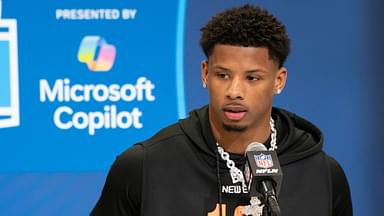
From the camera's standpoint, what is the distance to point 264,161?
4.37 feet

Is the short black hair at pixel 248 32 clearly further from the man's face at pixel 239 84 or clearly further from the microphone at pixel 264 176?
the microphone at pixel 264 176

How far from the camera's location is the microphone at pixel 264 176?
1.27 meters

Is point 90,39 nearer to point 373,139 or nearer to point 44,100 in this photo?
point 44,100

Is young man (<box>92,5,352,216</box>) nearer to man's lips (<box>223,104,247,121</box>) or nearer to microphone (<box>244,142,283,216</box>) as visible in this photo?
man's lips (<box>223,104,247,121</box>)

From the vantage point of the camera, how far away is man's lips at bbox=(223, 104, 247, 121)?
160 centimetres

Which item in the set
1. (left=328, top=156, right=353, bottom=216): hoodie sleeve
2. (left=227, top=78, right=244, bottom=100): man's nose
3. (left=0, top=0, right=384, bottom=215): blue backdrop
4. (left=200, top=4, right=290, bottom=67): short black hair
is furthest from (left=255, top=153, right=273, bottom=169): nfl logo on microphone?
(left=0, top=0, right=384, bottom=215): blue backdrop

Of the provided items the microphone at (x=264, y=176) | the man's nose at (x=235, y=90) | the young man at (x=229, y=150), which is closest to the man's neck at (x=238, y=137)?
the young man at (x=229, y=150)

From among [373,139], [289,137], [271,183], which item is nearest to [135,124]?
[373,139]

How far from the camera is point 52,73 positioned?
2.92 metres

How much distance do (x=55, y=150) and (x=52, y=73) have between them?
1.00 ft

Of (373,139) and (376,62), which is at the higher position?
(376,62)

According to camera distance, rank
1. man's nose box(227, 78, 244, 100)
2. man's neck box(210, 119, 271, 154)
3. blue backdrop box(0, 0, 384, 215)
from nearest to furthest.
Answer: man's nose box(227, 78, 244, 100) → man's neck box(210, 119, 271, 154) → blue backdrop box(0, 0, 384, 215)

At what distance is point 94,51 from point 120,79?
15 cm

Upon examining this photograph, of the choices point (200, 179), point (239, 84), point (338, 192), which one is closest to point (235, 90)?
point (239, 84)
